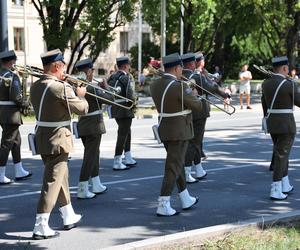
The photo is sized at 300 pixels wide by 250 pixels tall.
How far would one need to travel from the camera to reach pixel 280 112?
8.19 meters

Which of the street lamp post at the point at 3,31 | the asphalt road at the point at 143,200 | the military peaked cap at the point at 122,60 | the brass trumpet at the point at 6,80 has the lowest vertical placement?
the asphalt road at the point at 143,200

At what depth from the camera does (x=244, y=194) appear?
8.77 metres

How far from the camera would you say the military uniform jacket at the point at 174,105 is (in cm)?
A: 716

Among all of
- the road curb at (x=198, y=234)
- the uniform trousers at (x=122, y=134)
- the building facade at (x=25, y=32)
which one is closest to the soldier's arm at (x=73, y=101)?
the road curb at (x=198, y=234)

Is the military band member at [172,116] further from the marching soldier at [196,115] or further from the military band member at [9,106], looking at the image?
the military band member at [9,106]

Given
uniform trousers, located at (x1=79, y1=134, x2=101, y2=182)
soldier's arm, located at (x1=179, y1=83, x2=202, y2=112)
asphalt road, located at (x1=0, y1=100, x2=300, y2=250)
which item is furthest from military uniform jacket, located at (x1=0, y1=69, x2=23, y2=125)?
soldier's arm, located at (x1=179, y1=83, x2=202, y2=112)

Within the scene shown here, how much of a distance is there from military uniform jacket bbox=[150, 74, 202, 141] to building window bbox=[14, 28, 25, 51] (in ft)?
160

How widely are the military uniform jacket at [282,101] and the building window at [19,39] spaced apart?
48.4 metres

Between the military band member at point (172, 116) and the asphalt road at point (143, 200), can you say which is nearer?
the asphalt road at point (143, 200)

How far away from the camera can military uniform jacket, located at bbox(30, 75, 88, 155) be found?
6.41 m

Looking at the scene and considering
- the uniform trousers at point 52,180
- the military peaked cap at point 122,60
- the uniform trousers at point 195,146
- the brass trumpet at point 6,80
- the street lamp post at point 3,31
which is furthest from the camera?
the street lamp post at point 3,31

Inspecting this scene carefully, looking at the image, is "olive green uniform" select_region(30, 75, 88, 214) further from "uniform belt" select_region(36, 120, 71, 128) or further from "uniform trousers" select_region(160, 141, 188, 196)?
"uniform trousers" select_region(160, 141, 188, 196)

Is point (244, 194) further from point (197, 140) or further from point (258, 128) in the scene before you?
point (258, 128)

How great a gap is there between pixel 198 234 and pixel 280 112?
9.24 feet
